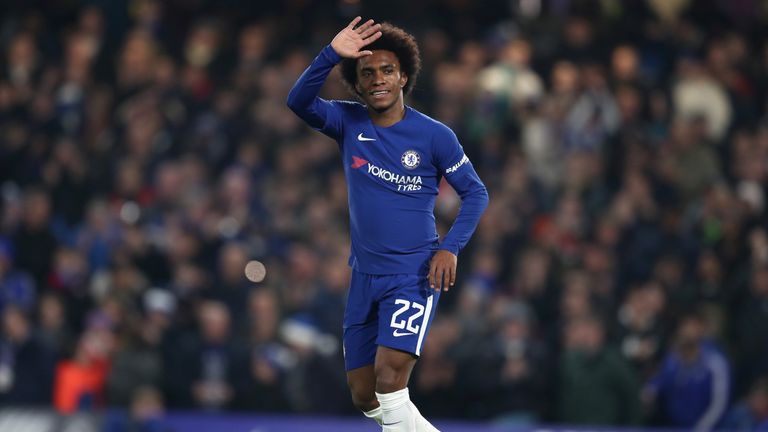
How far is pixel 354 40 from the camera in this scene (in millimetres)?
7109

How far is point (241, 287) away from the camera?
13555 millimetres

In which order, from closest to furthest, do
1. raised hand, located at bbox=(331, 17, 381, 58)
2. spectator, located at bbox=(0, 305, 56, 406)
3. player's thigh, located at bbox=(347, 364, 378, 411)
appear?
1. raised hand, located at bbox=(331, 17, 381, 58)
2. player's thigh, located at bbox=(347, 364, 378, 411)
3. spectator, located at bbox=(0, 305, 56, 406)

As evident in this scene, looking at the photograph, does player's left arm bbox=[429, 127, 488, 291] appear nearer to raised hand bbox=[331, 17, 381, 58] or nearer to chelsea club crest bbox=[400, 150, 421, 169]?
chelsea club crest bbox=[400, 150, 421, 169]

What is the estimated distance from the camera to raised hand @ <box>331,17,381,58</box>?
7.09m

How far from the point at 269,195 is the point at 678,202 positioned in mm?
4315

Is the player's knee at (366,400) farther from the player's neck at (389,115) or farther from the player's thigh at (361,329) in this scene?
the player's neck at (389,115)

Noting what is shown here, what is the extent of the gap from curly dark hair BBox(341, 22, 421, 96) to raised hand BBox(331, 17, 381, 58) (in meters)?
0.12

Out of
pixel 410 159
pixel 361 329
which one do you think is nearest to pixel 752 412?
pixel 361 329

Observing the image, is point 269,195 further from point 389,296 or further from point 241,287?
point 389,296

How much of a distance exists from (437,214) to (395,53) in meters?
6.48

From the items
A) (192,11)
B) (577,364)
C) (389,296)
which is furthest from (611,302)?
(192,11)

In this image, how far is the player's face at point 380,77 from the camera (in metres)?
7.22

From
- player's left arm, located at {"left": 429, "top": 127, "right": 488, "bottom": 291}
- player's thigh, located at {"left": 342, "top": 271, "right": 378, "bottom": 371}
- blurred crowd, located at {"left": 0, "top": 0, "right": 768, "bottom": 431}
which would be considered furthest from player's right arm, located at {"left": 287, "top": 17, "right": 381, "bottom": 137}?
blurred crowd, located at {"left": 0, "top": 0, "right": 768, "bottom": 431}

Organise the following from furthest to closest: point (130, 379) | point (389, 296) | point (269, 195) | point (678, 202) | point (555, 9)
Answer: point (555, 9)
point (269, 195)
point (678, 202)
point (130, 379)
point (389, 296)
